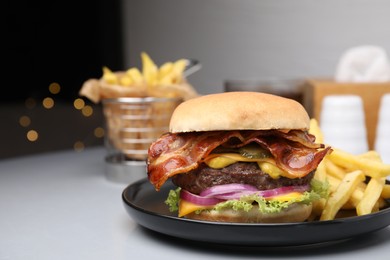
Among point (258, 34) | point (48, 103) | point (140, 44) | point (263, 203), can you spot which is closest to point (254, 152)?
point (263, 203)

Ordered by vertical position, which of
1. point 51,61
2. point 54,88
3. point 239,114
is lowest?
point 54,88

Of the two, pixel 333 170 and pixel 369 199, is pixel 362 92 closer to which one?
pixel 333 170

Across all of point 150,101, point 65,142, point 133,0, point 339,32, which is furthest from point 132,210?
point 65,142

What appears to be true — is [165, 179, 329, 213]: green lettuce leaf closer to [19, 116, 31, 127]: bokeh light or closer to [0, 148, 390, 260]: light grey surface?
[0, 148, 390, 260]: light grey surface

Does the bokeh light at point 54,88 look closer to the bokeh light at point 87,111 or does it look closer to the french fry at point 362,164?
the bokeh light at point 87,111

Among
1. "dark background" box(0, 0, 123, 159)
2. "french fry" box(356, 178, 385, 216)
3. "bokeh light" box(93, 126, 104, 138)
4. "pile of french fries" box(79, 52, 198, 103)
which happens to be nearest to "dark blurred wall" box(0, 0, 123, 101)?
"dark background" box(0, 0, 123, 159)
